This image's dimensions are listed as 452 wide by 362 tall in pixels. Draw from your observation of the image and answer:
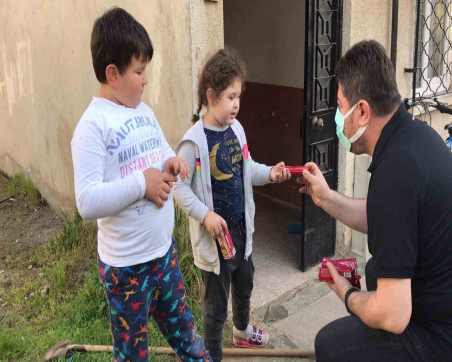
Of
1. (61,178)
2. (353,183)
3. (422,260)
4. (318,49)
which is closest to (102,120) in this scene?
(422,260)

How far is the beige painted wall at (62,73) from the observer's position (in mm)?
3428

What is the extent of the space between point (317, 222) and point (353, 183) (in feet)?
1.51

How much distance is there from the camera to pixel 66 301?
3740 millimetres

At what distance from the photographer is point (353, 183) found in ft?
14.2

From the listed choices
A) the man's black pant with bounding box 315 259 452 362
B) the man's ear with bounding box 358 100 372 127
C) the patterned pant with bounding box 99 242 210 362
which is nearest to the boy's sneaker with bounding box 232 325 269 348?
the patterned pant with bounding box 99 242 210 362

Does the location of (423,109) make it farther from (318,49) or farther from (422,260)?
(422,260)

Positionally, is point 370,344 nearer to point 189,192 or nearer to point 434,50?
point 189,192

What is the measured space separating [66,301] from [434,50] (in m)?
3.97

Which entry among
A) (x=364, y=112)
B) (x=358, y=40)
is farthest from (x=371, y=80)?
(x=358, y=40)

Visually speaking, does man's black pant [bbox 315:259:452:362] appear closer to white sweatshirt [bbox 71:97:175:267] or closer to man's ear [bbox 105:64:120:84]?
white sweatshirt [bbox 71:97:175:267]

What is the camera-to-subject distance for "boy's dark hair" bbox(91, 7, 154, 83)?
2.11 metres

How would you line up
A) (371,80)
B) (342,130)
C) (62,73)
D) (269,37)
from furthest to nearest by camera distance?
(269,37)
(62,73)
(342,130)
(371,80)

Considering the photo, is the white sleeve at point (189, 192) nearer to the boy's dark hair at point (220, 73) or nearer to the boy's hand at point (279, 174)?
the boy's dark hair at point (220, 73)

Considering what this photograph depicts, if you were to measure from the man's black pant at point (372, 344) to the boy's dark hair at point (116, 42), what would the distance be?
4.09ft
